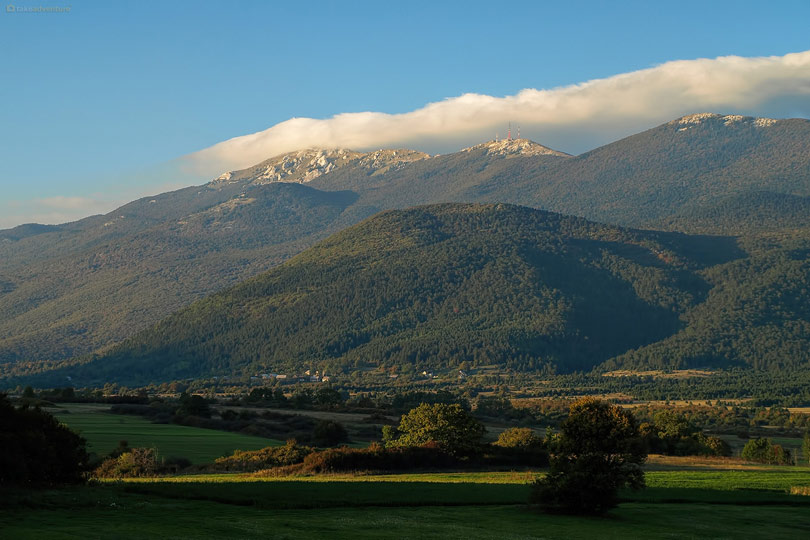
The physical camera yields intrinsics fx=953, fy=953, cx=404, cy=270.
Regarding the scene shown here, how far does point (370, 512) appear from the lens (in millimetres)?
47344

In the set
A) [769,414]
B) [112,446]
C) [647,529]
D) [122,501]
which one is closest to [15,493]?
[122,501]

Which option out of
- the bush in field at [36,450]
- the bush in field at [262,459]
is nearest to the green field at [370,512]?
the bush in field at [36,450]

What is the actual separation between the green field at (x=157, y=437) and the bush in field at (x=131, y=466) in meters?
2.11

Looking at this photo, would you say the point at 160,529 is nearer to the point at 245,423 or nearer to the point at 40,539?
the point at 40,539

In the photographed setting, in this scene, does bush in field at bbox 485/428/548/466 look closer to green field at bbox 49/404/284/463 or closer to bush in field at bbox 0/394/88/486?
green field at bbox 49/404/284/463

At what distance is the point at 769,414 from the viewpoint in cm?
17538

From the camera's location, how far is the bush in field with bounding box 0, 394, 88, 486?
45.1m

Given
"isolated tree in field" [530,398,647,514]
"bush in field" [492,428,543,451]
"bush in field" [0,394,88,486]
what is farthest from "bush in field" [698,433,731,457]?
"bush in field" [0,394,88,486]

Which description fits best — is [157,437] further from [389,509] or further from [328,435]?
[389,509]

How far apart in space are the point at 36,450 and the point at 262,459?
86.6 feet

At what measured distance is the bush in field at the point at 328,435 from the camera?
290 ft

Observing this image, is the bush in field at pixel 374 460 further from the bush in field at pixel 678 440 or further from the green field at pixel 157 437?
the bush in field at pixel 678 440

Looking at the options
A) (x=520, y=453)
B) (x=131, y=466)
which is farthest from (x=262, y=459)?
(x=520, y=453)

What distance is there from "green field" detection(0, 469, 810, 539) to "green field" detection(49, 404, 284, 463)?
15.8 m
